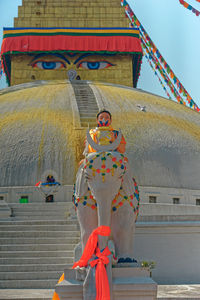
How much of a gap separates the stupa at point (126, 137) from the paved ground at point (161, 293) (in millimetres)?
1044

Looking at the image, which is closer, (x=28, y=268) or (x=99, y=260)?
(x=99, y=260)

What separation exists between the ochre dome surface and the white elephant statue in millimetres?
7377

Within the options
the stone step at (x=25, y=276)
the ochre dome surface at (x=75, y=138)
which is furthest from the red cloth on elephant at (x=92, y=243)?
the ochre dome surface at (x=75, y=138)

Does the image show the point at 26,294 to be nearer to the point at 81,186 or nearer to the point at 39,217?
the point at 81,186

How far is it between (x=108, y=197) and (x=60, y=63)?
54.2ft

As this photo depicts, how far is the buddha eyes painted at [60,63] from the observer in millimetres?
20641

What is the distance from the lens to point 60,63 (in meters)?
20.8

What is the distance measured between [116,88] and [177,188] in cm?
594

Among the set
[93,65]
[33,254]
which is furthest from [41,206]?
[93,65]

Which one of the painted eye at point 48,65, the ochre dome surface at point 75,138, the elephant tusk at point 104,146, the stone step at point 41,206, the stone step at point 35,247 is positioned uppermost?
the painted eye at point 48,65

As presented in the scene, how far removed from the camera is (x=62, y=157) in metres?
12.8

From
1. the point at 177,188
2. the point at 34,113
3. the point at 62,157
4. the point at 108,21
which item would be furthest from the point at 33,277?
the point at 108,21

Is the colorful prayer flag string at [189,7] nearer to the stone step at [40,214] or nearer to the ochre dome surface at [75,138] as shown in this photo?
the ochre dome surface at [75,138]

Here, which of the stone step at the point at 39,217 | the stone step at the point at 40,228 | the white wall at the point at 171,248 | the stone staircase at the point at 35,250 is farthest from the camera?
the stone step at the point at 39,217
